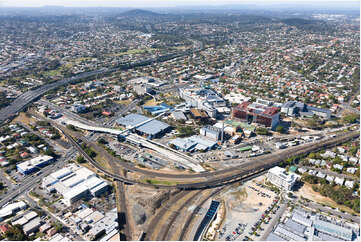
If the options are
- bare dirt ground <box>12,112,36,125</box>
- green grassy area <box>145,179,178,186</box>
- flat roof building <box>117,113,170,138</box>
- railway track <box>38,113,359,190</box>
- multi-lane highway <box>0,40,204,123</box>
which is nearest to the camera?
railway track <box>38,113,359,190</box>

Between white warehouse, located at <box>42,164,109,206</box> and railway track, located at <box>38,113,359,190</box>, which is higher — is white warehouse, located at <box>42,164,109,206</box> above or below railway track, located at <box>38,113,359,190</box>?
above

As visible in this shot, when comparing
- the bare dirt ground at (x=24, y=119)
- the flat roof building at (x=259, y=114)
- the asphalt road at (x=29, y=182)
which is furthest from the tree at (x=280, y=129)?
the bare dirt ground at (x=24, y=119)

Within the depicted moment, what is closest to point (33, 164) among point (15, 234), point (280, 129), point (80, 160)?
point (80, 160)

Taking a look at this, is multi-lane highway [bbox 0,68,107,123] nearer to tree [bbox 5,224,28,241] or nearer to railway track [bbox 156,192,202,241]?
tree [bbox 5,224,28,241]

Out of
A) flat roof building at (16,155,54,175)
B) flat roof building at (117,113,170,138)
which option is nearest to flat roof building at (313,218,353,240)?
flat roof building at (117,113,170,138)

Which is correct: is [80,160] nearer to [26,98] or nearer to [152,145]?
[152,145]

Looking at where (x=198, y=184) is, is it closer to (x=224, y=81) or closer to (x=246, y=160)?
(x=246, y=160)

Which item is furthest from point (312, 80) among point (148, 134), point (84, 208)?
point (84, 208)

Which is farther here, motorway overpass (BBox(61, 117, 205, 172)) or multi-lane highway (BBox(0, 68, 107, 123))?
multi-lane highway (BBox(0, 68, 107, 123))
